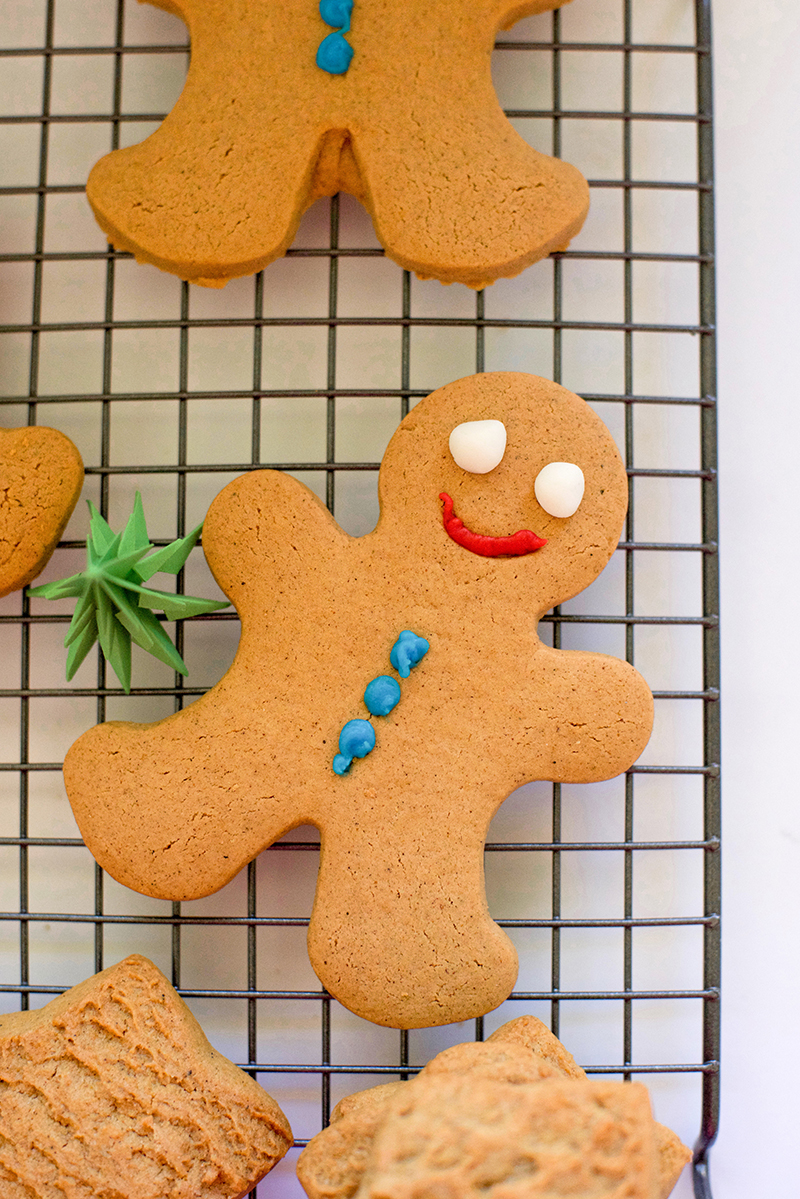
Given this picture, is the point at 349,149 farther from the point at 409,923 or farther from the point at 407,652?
the point at 409,923

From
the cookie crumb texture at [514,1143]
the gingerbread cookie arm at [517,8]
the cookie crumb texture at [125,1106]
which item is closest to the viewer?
the cookie crumb texture at [514,1143]

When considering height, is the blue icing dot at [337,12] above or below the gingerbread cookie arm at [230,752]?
above

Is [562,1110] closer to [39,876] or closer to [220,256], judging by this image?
[39,876]

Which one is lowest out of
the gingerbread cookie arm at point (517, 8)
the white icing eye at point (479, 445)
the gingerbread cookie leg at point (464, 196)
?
the white icing eye at point (479, 445)

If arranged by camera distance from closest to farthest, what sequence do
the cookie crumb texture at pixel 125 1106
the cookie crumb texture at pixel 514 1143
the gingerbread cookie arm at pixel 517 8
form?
the cookie crumb texture at pixel 514 1143 < the cookie crumb texture at pixel 125 1106 < the gingerbread cookie arm at pixel 517 8

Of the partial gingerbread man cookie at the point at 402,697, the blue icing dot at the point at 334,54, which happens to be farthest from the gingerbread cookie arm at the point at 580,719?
the blue icing dot at the point at 334,54

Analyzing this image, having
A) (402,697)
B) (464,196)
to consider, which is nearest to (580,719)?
(402,697)

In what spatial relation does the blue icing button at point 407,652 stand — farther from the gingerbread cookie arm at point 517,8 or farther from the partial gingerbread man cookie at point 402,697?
the gingerbread cookie arm at point 517,8
